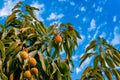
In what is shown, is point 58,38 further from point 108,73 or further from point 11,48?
point 108,73

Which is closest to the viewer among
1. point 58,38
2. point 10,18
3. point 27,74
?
point 27,74

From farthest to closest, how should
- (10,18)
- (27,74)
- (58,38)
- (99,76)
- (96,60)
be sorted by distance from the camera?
1. (10,18)
2. (96,60)
3. (99,76)
4. (58,38)
5. (27,74)

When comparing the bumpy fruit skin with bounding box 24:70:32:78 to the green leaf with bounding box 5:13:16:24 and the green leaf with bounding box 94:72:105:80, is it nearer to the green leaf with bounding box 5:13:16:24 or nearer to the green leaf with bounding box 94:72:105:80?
the green leaf with bounding box 94:72:105:80

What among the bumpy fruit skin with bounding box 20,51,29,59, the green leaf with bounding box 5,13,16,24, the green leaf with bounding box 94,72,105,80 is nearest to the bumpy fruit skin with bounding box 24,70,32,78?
the bumpy fruit skin with bounding box 20,51,29,59

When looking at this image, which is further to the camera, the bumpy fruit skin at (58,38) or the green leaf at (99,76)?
the green leaf at (99,76)

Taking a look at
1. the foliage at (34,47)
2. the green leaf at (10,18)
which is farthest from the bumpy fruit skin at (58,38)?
the green leaf at (10,18)

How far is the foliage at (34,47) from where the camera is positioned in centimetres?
319

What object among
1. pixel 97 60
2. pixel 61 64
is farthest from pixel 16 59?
pixel 97 60

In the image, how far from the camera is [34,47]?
3.36 m

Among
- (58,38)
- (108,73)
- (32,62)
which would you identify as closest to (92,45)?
(108,73)

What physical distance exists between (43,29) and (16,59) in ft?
1.87

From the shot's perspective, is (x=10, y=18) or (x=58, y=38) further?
(x=10, y=18)

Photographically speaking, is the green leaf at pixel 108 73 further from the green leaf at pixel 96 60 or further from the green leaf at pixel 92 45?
the green leaf at pixel 92 45

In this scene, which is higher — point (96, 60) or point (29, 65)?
point (96, 60)
